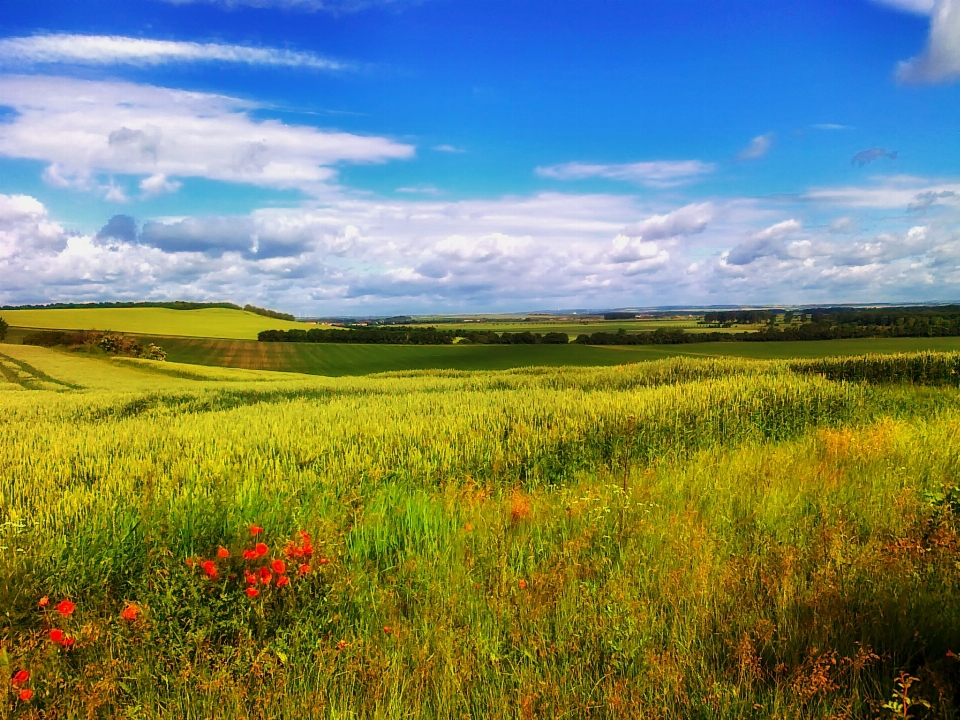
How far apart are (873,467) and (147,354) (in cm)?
7085

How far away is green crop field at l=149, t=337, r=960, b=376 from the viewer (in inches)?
1884

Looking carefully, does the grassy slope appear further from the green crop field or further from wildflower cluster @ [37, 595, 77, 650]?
wildflower cluster @ [37, 595, 77, 650]

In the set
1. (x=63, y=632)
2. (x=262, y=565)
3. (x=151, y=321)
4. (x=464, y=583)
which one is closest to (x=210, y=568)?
(x=262, y=565)

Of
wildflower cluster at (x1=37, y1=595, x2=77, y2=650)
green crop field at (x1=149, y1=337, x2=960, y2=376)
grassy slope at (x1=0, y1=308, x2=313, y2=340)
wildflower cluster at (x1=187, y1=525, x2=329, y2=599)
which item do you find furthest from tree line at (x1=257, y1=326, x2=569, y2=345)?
wildflower cluster at (x1=37, y1=595, x2=77, y2=650)

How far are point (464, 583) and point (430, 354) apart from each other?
57503 millimetres

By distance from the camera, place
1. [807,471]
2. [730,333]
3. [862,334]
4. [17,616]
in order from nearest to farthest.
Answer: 1. [17,616]
2. [807,471]
3. [862,334]
4. [730,333]

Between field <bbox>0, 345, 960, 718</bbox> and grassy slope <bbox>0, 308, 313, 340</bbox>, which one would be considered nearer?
field <bbox>0, 345, 960, 718</bbox>

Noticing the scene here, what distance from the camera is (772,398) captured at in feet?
45.2

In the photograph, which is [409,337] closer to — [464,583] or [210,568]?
[464,583]

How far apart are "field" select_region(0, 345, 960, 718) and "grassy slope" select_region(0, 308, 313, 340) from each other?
293ft

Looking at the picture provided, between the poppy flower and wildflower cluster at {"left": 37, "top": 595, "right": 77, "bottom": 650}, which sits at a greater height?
the poppy flower

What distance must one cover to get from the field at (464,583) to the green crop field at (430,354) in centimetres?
3792

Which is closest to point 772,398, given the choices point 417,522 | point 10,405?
point 417,522

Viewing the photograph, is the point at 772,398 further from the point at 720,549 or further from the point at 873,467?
the point at 720,549
